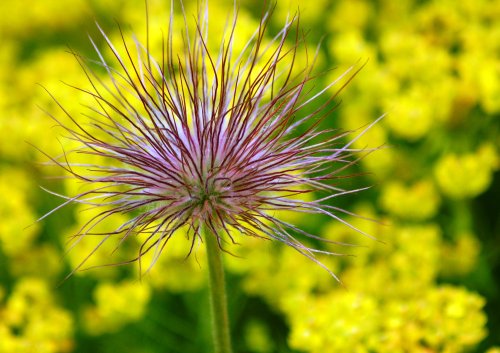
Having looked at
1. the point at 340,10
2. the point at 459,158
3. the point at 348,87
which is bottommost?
the point at 459,158

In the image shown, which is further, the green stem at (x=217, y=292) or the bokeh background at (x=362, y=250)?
the bokeh background at (x=362, y=250)

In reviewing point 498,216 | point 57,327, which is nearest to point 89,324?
point 57,327

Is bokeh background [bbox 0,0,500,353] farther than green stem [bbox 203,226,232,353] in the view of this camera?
Yes

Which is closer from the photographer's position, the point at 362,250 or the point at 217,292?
the point at 217,292

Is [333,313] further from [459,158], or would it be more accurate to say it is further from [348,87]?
[348,87]
